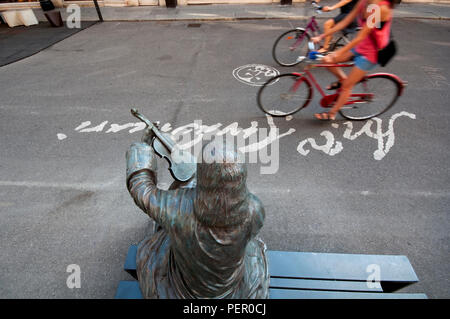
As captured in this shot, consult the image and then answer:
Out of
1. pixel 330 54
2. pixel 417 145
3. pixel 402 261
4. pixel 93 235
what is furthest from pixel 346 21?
pixel 93 235

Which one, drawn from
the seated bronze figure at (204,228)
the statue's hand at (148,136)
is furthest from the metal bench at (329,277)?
the statue's hand at (148,136)

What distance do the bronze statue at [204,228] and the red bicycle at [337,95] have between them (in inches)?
134

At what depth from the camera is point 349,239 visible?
2812mm

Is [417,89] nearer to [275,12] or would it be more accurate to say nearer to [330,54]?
[330,54]

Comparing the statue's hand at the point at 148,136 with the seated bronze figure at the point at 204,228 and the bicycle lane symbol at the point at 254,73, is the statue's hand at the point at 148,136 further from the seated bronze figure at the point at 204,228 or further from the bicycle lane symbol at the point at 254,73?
the bicycle lane symbol at the point at 254,73

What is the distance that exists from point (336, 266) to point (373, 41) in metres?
3.10

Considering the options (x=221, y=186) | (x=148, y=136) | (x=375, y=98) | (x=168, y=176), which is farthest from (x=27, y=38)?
(x=221, y=186)

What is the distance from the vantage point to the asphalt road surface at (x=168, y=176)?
2.73 metres

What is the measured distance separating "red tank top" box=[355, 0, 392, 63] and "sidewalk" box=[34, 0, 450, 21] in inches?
270

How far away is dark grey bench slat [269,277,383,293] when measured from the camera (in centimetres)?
198

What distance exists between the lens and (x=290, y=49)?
22.6 feet

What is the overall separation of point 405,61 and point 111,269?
25.6ft

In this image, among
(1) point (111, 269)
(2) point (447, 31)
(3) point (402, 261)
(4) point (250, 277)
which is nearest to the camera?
(4) point (250, 277)

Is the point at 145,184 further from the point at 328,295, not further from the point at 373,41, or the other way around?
the point at 373,41
